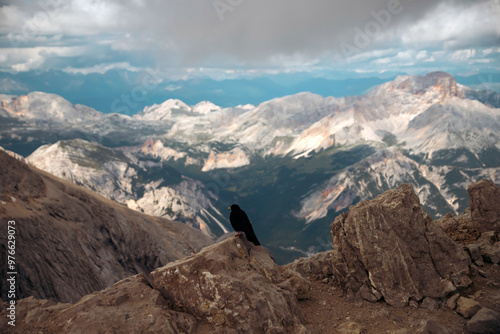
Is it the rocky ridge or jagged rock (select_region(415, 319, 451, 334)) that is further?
the rocky ridge

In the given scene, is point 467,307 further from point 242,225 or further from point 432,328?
point 242,225

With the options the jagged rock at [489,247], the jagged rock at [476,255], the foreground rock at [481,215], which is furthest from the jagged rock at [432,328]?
the foreground rock at [481,215]

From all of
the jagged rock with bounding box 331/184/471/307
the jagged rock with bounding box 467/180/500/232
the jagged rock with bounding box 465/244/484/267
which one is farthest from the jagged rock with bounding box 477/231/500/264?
the jagged rock with bounding box 331/184/471/307

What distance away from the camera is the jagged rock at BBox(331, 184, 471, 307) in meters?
26.0

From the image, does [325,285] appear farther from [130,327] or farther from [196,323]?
[130,327]

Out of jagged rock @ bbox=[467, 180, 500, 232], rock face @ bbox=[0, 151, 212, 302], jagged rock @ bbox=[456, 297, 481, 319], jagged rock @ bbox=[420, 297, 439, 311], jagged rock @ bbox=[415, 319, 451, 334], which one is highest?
jagged rock @ bbox=[467, 180, 500, 232]

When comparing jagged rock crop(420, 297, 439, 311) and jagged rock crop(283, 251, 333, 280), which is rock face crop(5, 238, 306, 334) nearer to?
jagged rock crop(420, 297, 439, 311)

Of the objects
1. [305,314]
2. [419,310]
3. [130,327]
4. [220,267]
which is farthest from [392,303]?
[130,327]

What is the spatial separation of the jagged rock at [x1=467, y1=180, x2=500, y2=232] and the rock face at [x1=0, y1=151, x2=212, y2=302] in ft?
221

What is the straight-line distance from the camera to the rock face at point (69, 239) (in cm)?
7219

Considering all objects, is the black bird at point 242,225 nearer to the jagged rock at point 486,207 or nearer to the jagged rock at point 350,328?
the jagged rock at point 350,328

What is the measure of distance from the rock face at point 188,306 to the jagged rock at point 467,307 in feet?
34.2

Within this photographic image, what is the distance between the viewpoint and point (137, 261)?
411ft

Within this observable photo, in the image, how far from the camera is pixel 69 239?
9144 cm
